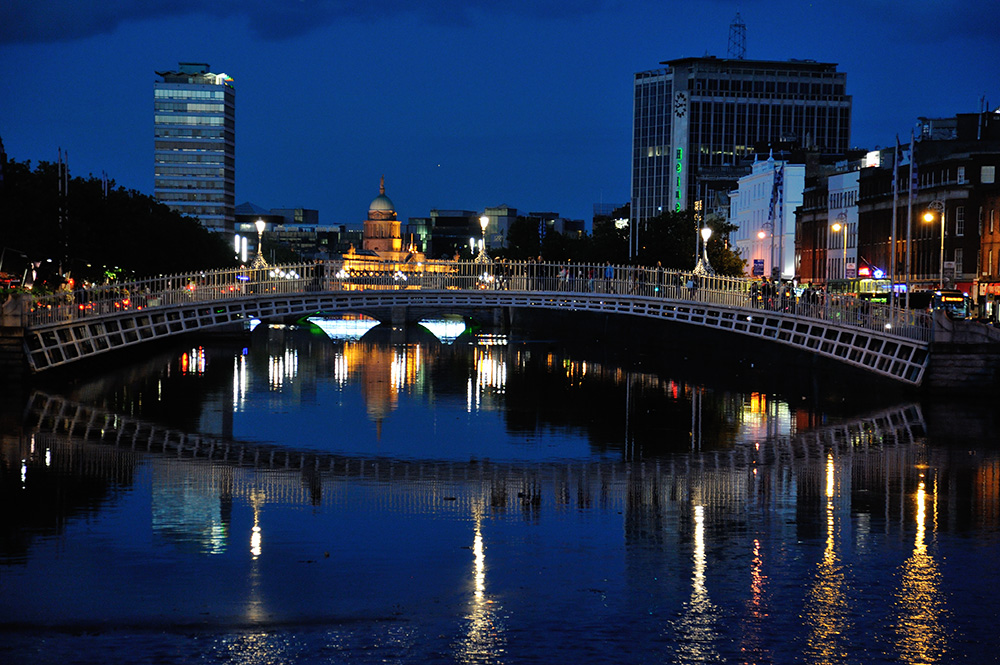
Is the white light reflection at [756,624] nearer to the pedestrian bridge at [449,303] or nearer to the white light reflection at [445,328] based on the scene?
the pedestrian bridge at [449,303]

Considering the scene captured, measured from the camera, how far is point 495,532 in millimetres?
28656

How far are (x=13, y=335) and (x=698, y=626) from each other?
44890 mm

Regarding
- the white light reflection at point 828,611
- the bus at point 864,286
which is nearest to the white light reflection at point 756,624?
the white light reflection at point 828,611

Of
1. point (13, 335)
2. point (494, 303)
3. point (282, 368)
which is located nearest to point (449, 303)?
point (494, 303)

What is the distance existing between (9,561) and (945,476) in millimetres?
24204

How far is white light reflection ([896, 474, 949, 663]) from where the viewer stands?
20.2 meters

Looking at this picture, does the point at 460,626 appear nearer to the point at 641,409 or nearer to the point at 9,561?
the point at 9,561

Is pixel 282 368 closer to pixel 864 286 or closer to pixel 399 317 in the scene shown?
pixel 864 286

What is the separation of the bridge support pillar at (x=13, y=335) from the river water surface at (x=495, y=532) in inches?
168

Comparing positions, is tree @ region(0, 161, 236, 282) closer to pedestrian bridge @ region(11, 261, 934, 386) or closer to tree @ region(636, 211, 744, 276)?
pedestrian bridge @ region(11, 261, 934, 386)

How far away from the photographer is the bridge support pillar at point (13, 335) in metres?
59.1

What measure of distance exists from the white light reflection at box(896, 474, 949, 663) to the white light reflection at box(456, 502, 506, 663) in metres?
5.70

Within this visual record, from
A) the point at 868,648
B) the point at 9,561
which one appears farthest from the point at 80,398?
the point at 868,648

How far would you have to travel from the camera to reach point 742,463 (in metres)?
40.7
